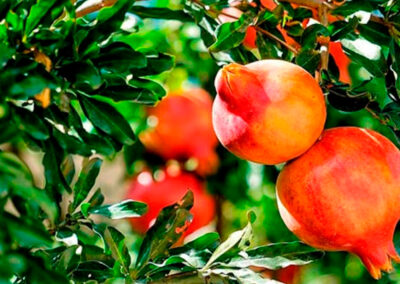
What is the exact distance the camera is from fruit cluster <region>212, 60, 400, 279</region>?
881 millimetres

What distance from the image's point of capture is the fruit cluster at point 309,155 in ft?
2.89

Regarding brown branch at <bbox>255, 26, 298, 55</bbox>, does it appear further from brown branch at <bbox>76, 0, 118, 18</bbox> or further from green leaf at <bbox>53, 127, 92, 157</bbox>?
green leaf at <bbox>53, 127, 92, 157</bbox>

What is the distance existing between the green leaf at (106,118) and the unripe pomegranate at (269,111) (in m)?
0.11

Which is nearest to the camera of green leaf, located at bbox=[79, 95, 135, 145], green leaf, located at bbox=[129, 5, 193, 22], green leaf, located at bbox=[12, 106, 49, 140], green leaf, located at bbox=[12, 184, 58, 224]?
green leaf, located at bbox=[12, 184, 58, 224]

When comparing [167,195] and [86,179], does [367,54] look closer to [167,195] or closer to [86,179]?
[86,179]

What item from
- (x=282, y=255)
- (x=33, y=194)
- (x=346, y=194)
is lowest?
(x=282, y=255)

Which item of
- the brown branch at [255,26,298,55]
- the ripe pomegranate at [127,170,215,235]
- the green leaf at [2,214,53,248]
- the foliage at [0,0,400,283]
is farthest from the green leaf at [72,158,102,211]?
the ripe pomegranate at [127,170,215,235]

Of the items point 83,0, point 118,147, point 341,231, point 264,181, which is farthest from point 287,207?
point 264,181

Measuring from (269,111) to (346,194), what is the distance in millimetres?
112

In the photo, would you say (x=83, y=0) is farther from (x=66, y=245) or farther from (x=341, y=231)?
(x=341, y=231)

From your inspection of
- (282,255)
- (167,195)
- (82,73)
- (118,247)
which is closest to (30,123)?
(82,73)

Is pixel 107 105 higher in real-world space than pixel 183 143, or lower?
higher

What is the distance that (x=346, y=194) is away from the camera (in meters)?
0.88

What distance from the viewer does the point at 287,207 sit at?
92cm
